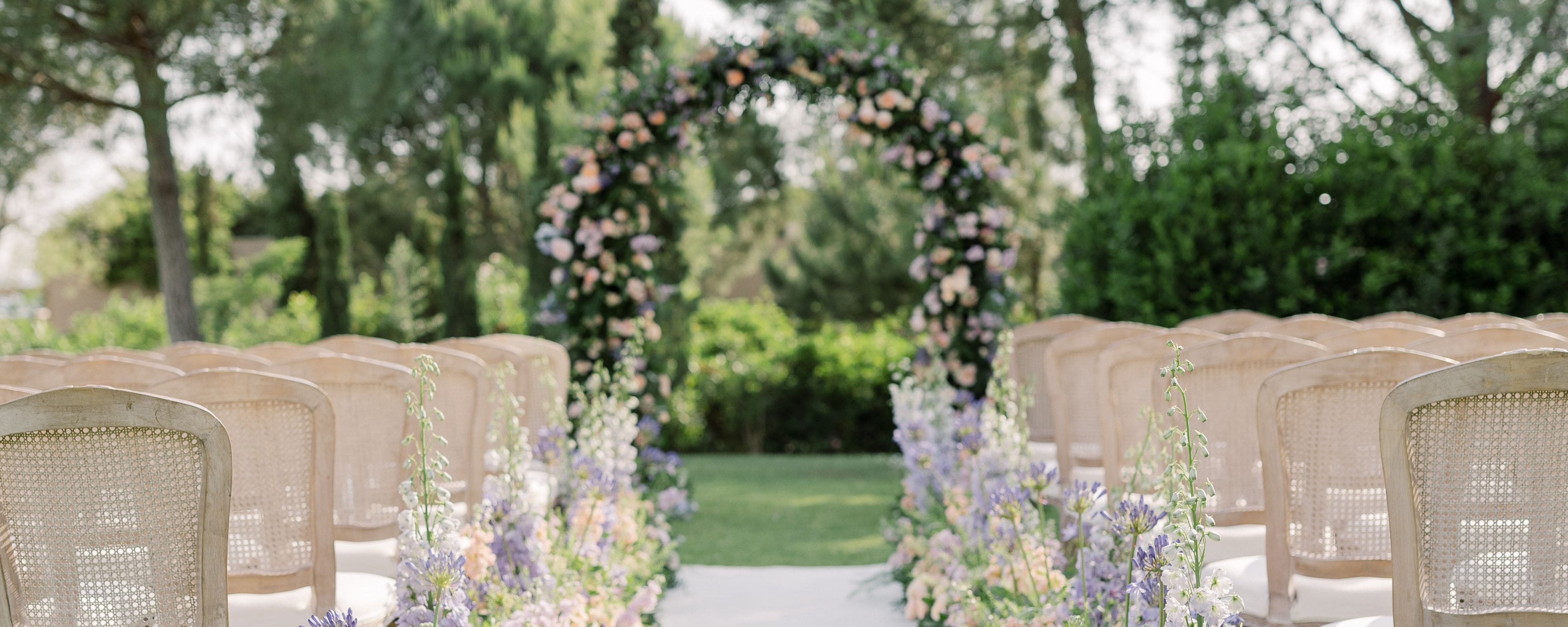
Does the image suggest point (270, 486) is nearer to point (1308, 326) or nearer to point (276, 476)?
point (276, 476)

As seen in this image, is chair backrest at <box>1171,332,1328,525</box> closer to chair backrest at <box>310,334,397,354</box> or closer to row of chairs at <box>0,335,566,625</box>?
row of chairs at <box>0,335,566,625</box>

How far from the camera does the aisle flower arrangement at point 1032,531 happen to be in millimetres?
1282

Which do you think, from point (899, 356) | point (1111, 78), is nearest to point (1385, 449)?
point (899, 356)

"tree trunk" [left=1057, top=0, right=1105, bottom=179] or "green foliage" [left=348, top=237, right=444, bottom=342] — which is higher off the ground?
"tree trunk" [left=1057, top=0, right=1105, bottom=179]

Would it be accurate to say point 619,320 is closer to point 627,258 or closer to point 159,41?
point 627,258

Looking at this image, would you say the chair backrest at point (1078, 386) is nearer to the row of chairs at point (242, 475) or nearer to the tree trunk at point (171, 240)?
the row of chairs at point (242, 475)

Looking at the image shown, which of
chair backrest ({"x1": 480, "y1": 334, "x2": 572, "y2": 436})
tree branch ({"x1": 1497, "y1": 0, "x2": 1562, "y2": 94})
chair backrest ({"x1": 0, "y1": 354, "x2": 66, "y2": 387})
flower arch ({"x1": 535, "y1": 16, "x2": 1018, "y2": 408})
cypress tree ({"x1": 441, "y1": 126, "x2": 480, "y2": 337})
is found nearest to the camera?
chair backrest ({"x1": 0, "y1": 354, "x2": 66, "y2": 387})

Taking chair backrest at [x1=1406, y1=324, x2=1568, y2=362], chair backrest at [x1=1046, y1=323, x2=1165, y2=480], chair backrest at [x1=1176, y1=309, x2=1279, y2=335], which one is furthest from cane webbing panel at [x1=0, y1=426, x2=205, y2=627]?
chair backrest at [x1=1176, y1=309, x2=1279, y2=335]

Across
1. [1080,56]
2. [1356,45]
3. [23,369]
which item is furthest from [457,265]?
[1356,45]

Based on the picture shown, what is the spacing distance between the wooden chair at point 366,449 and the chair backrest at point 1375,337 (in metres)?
2.28

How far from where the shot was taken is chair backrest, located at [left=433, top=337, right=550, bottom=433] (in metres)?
3.18

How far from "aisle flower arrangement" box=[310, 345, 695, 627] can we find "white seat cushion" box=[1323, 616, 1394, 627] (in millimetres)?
1527

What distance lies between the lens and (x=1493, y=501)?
1.45 meters

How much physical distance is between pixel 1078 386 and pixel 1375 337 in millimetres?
1080
